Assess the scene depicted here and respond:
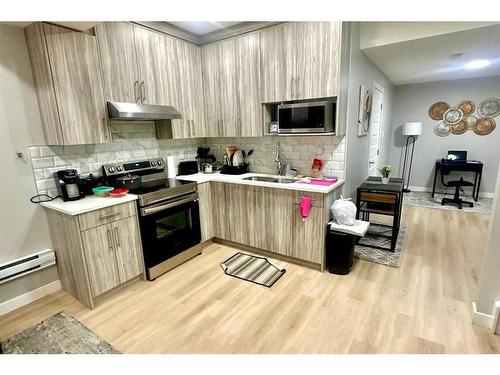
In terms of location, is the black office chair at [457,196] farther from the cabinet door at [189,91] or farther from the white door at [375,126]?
the cabinet door at [189,91]

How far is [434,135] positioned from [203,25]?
5.21 meters

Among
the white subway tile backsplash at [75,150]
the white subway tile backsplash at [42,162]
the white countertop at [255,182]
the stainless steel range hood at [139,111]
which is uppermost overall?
the stainless steel range hood at [139,111]

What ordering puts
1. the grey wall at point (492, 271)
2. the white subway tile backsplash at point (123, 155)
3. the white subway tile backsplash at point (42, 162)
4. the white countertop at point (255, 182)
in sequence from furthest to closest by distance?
1. the white subway tile backsplash at point (123, 155)
2. the white countertop at point (255, 182)
3. the white subway tile backsplash at point (42, 162)
4. the grey wall at point (492, 271)

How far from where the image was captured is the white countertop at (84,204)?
78.2 inches

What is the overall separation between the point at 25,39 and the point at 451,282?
4.26 meters

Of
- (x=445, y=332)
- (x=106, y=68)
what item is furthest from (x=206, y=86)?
(x=445, y=332)

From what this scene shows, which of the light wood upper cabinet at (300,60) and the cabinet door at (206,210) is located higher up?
the light wood upper cabinet at (300,60)

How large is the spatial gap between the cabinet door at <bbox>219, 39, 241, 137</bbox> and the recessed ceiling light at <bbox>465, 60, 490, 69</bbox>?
3514mm

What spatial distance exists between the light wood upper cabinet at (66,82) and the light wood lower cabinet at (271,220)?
4.76ft

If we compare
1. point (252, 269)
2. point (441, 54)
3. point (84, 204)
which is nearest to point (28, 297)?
point (84, 204)

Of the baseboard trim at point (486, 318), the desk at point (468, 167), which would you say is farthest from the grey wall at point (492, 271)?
the desk at point (468, 167)

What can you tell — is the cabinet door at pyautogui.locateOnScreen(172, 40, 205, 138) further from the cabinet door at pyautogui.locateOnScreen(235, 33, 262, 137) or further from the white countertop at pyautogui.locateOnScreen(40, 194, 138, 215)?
the white countertop at pyautogui.locateOnScreen(40, 194, 138, 215)

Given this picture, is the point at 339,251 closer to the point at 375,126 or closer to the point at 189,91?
the point at 189,91
